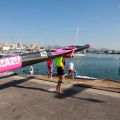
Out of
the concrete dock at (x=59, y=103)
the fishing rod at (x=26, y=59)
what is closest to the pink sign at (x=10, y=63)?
the fishing rod at (x=26, y=59)

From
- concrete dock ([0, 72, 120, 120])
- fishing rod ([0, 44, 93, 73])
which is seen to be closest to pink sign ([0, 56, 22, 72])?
fishing rod ([0, 44, 93, 73])

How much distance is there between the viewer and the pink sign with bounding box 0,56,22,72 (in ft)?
29.5

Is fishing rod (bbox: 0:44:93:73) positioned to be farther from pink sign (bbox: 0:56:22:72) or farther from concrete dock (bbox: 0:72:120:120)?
concrete dock (bbox: 0:72:120:120)

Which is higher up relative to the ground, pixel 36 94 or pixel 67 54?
pixel 67 54

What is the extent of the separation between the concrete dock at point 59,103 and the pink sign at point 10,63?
1125mm

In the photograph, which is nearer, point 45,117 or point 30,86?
point 45,117

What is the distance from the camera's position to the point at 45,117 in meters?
6.23

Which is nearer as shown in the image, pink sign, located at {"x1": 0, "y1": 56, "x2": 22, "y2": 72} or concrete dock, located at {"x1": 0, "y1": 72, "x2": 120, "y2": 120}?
concrete dock, located at {"x1": 0, "y1": 72, "x2": 120, "y2": 120}

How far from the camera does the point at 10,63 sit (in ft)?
30.6

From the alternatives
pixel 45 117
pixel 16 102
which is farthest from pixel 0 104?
pixel 45 117

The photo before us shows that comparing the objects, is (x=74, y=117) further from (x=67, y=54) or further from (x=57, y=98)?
(x=67, y=54)

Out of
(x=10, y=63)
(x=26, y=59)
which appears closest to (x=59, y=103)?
(x=10, y=63)

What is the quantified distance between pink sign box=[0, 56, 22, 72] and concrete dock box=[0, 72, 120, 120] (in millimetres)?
1125

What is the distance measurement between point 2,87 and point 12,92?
4.27 feet
